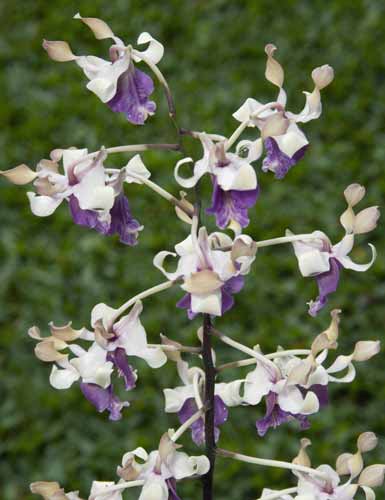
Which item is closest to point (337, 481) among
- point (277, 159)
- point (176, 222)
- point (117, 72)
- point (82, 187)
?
point (277, 159)

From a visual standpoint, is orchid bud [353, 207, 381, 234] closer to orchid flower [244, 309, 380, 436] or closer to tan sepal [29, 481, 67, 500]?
orchid flower [244, 309, 380, 436]

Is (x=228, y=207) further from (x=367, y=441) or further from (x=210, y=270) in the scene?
(x=367, y=441)

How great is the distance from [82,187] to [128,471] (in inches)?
17.9

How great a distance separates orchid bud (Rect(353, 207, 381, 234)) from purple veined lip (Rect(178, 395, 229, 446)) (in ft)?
1.35

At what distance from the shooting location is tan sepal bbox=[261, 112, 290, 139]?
1.38 meters

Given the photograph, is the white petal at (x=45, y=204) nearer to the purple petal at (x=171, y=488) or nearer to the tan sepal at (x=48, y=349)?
the tan sepal at (x=48, y=349)

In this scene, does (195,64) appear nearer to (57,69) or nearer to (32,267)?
(57,69)

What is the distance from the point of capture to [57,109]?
17.8 ft

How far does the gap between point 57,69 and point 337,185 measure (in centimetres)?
194

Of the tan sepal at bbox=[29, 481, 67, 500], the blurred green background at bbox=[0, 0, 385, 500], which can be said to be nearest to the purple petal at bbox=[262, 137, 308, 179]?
the tan sepal at bbox=[29, 481, 67, 500]

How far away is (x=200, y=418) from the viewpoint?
1.70 meters

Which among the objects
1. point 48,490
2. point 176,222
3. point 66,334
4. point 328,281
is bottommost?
point 176,222

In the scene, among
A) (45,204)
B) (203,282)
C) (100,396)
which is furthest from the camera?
(100,396)

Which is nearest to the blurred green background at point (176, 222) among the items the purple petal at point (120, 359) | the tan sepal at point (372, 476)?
the tan sepal at point (372, 476)
